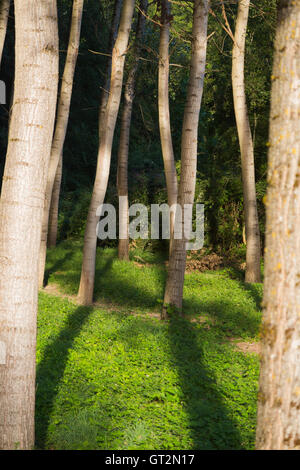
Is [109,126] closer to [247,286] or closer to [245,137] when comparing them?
[245,137]

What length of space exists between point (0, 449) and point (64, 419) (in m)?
1.13

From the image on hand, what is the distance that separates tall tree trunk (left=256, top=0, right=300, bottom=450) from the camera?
295 centimetres

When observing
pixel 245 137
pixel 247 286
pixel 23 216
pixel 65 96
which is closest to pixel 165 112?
pixel 245 137

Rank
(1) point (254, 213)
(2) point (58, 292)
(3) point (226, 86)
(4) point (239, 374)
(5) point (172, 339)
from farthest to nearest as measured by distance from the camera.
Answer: (3) point (226, 86) < (1) point (254, 213) < (2) point (58, 292) < (5) point (172, 339) < (4) point (239, 374)

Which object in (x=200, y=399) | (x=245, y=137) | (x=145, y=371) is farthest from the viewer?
(x=245, y=137)

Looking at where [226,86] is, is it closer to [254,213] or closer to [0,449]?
[254,213]

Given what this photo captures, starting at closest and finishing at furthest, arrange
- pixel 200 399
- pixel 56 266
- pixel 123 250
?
pixel 200 399 < pixel 56 266 < pixel 123 250

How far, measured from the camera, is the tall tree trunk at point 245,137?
14250 mm

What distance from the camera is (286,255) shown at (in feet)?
9.74

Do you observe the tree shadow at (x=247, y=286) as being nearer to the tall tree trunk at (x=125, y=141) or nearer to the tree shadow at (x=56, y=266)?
the tall tree trunk at (x=125, y=141)

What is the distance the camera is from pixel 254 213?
1477 centimetres

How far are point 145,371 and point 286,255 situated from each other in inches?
179

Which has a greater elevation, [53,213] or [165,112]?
[165,112]

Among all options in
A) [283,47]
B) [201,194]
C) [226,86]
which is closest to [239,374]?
[283,47]
